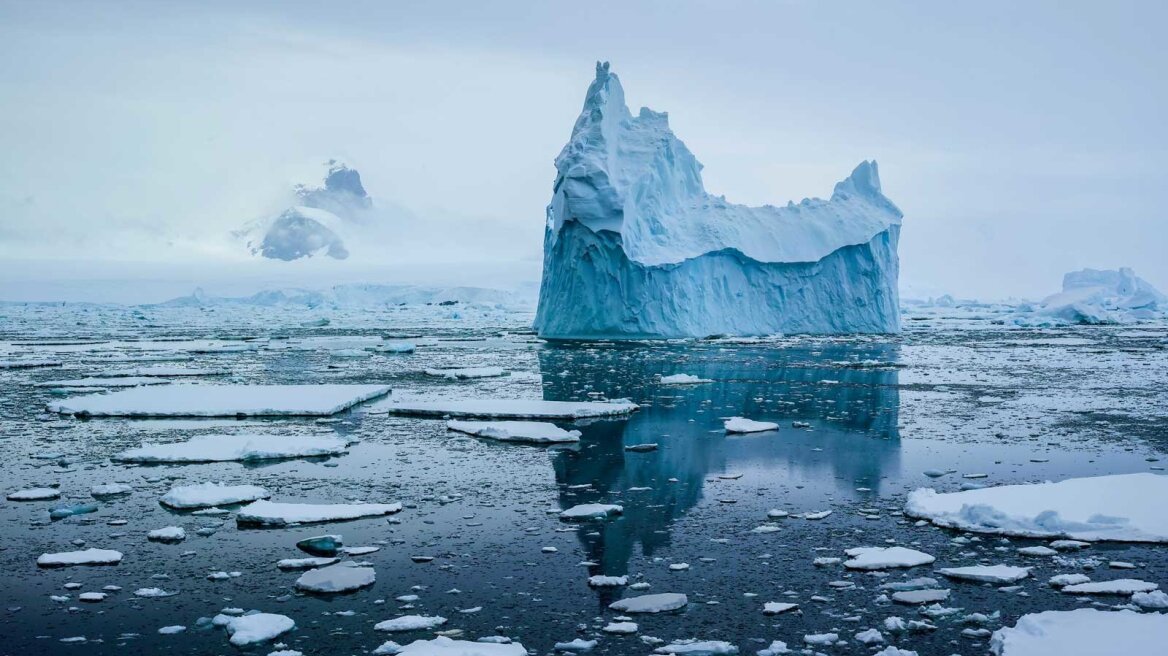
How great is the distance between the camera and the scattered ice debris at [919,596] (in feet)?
14.7

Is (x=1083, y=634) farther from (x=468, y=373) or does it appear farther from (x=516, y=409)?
(x=468, y=373)

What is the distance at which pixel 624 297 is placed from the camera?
2619 centimetres

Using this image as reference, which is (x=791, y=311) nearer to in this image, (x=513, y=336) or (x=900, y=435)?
(x=513, y=336)

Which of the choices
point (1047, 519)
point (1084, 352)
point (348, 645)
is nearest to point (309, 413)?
point (348, 645)

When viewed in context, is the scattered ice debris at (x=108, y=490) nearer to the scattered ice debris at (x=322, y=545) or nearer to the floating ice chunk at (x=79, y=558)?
the floating ice chunk at (x=79, y=558)

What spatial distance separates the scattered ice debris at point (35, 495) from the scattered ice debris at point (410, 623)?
3757 millimetres

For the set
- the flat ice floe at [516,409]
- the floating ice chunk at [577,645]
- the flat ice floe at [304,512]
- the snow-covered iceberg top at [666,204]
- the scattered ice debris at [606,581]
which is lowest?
the floating ice chunk at [577,645]

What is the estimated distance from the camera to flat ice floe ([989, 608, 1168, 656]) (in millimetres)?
3775

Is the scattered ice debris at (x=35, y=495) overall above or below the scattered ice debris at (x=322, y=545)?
above

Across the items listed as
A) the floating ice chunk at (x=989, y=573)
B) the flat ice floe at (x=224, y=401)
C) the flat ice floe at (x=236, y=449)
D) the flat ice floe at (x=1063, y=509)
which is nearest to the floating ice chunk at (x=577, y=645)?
the floating ice chunk at (x=989, y=573)

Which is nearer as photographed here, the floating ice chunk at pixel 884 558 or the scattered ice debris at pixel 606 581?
the scattered ice debris at pixel 606 581

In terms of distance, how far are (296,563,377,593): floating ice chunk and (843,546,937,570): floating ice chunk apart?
2.57m

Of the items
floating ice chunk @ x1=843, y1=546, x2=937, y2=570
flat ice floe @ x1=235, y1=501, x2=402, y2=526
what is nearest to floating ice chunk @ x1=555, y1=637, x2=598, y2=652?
floating ice chunk @ x1=843, y1=546, x2=937, y2=570

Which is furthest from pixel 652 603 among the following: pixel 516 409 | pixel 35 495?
pixel 516 409
